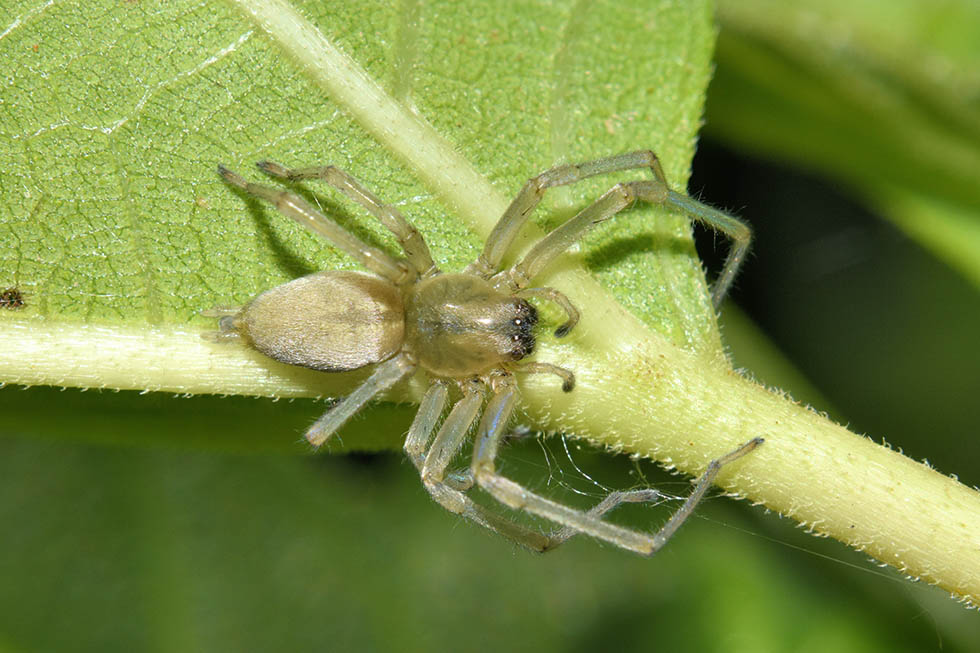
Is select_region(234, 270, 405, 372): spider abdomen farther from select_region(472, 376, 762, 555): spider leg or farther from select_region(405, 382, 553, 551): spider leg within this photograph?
select_region(472, 376, 762, 555): spider leg

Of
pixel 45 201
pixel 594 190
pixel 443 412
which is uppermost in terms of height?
pixel 594 190

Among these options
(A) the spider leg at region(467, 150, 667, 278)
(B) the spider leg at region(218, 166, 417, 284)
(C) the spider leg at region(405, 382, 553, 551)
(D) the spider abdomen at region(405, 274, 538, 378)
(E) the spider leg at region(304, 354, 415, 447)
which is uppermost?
(A) the spider leg at region(467, 150, 667, 278)

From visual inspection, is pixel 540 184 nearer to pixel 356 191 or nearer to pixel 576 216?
pixel 576 216

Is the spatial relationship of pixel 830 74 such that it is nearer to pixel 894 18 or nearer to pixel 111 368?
pixel 894 18

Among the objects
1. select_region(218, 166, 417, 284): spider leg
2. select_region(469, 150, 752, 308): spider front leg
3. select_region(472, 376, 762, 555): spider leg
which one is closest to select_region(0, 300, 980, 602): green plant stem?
select_region(472, 376, 762, 555): spider leg

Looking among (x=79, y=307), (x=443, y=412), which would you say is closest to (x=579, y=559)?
(x=443, y=412)

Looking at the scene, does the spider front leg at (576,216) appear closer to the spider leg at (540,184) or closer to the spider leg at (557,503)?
the spider leg at (540,184)

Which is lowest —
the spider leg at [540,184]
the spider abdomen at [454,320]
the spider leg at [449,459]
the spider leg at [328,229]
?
the spider leg at [449,459]

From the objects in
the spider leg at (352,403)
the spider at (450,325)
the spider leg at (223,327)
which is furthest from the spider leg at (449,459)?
the spider leg at (223,327)
